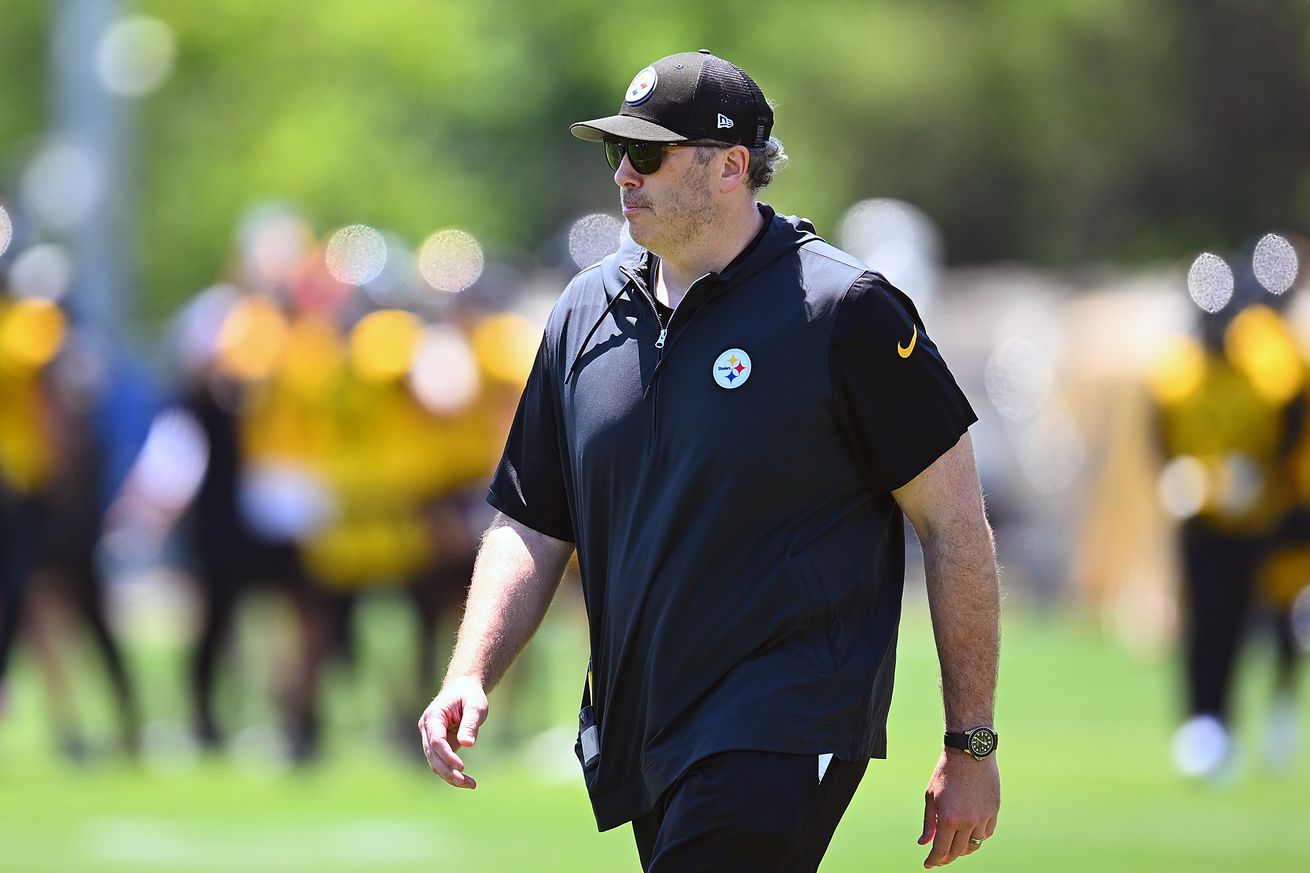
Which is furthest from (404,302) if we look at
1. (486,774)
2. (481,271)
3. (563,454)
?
(563,454)

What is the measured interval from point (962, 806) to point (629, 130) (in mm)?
1489

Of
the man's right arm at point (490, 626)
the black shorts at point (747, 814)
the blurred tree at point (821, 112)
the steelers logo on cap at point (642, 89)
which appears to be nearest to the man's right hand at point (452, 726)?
the man's right arm at point (490, 626)

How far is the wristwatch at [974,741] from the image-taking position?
4.92 meters

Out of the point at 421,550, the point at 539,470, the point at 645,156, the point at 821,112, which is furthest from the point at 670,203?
the point at 821,112

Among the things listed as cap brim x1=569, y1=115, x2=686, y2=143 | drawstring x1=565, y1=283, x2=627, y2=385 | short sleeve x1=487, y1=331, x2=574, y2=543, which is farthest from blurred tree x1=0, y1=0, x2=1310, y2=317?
cap brim x1=569, y1=115, x2=686, y2=143

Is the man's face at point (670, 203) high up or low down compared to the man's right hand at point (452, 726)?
up

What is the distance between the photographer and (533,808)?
11742 mm

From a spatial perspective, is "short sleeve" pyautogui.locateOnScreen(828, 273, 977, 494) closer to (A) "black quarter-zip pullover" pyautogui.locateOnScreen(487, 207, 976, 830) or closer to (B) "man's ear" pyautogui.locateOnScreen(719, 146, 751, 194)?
(A) "black quarter-zip pullover" pyautogui.locateOnScreen(487, 207, 976, 830)

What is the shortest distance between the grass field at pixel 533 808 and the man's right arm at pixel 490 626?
181 inches

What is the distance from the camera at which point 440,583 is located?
13.8 meters

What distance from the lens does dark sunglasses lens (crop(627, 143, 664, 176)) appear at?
197 inches

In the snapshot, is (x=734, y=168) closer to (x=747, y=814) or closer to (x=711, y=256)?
(x=711, y=256)

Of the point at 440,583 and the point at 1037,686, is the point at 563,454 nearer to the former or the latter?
the point at 440,583

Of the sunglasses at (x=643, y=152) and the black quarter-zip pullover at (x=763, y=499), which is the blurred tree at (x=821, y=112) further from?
the black quarter-zip pullover at (x=763, y=499)
